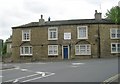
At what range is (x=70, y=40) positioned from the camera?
5712 centimetres

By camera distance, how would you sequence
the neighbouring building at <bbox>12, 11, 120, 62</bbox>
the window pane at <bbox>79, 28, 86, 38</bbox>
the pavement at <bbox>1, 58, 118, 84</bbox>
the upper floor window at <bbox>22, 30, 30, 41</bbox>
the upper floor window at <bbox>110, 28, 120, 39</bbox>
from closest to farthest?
the pavement at <bbox>1, 58, 118, 84</bbox>
the neighbouring building at <bbox>12, 11, 120, 62</bbox>
the upper floor window at <bbox>110, 28, 120, 39</bbox>
the window pane at <bbox>79, 28, 86, 38</bbox>
the upper floor window at <bbox>22, 30, 30, 41</bbox>

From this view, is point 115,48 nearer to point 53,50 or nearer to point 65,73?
point 53,50

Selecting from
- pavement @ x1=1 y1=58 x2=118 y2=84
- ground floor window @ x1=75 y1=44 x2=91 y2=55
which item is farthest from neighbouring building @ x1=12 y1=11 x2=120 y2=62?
pavement @ x1=1 y1=58 x2=118 y2=84

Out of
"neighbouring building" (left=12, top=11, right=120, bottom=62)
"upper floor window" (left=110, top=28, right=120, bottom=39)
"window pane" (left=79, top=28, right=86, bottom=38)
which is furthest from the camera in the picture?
"window pane" (left=79, top=28, right=86, bottom=38)

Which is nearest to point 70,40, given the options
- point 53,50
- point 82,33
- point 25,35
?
point 82,33

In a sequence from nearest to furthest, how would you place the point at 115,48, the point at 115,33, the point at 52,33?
1. the point at 115,48
2. the point at 115,33
3. the point at 52,33

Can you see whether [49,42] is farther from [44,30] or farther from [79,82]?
[79,82]

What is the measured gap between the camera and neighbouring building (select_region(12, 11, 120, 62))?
2200 inches

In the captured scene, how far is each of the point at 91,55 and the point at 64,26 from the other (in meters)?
7.12

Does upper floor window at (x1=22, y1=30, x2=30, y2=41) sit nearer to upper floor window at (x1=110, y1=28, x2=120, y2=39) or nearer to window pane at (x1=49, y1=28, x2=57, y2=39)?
window pane at (x1=49, y1=28, x2=57, y2=39)

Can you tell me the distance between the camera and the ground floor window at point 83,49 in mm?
55906

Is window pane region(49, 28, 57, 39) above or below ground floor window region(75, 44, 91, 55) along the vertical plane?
above

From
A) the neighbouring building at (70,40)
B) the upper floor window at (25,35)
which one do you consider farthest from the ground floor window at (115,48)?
the upper floor window at (25,35)

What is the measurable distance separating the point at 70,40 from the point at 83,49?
2858 mm
